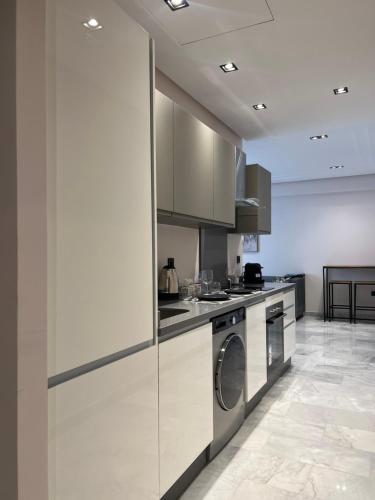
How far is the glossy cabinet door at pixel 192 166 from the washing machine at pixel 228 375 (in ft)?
2.39

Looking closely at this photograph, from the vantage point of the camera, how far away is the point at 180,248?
9.59 ft

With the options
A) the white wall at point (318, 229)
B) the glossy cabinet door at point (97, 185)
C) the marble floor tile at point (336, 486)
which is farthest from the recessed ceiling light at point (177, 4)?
the white wall at point (318, 229)

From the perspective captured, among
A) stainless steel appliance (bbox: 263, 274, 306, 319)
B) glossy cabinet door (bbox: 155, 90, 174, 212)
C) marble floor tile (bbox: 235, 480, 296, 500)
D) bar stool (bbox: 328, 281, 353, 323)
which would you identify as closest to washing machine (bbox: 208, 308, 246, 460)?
marble floor tile (bbox: 235, 480, 296, 500)

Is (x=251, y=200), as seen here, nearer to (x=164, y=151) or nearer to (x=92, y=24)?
(x=164, y=151)

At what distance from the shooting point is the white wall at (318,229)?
22.9ft

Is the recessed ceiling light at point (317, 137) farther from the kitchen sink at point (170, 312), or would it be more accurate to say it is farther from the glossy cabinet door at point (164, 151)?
the kitchen sink at point (170, 312)

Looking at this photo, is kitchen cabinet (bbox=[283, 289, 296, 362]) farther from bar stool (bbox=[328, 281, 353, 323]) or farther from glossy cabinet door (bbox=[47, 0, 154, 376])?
bar stool (bbox=[328, 281, 353, 323])

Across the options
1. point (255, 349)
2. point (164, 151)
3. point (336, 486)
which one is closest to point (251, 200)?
point (255, 349)

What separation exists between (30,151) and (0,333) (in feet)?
1.50

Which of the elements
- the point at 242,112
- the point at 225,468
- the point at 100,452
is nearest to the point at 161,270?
the point at 225,468

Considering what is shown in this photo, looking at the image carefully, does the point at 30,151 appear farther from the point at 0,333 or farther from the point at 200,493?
the point at 200,493

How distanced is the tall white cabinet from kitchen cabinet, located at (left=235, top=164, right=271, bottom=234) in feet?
7.77

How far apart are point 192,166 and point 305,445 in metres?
1.92

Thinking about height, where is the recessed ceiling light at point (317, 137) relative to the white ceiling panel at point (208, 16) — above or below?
above
